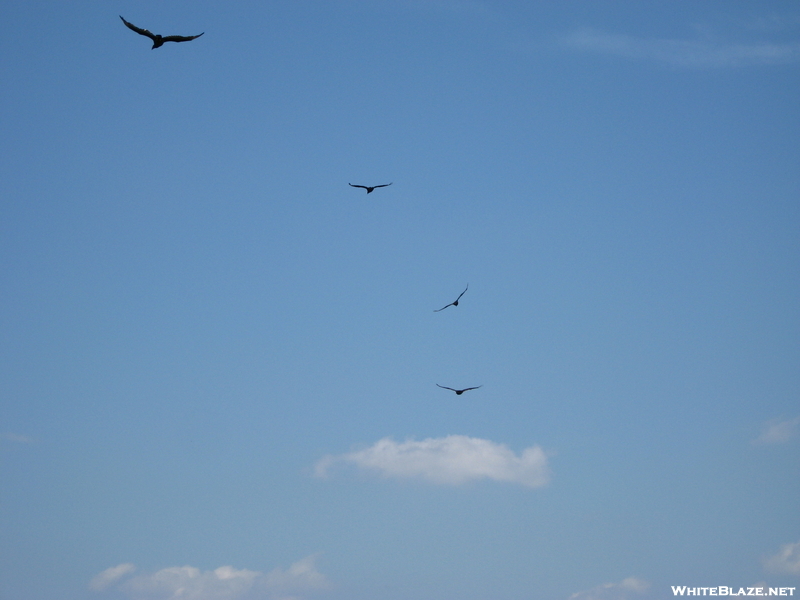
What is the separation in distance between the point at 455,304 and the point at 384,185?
1601 cm

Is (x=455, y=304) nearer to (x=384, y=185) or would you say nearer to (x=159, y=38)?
(x=384, y=185)

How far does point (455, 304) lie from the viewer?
9994cm

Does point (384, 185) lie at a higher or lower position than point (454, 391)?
higher

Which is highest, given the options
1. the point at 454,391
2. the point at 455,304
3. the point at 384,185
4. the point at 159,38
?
the point at 159,38

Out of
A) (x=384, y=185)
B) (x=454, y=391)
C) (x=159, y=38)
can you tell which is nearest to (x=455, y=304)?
(x=454, y=391)

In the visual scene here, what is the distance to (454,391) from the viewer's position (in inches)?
3903

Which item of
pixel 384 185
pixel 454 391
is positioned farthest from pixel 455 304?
pixel 384 185

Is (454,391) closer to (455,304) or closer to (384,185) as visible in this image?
(455,304)

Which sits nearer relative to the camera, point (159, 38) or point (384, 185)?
point (159, 38)

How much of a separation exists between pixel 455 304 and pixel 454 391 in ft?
32.1

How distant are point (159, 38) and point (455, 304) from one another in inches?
1775

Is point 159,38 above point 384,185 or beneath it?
above

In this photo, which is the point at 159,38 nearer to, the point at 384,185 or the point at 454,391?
the point at 384,185

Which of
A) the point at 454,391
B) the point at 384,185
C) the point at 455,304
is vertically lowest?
the point at 454,391
